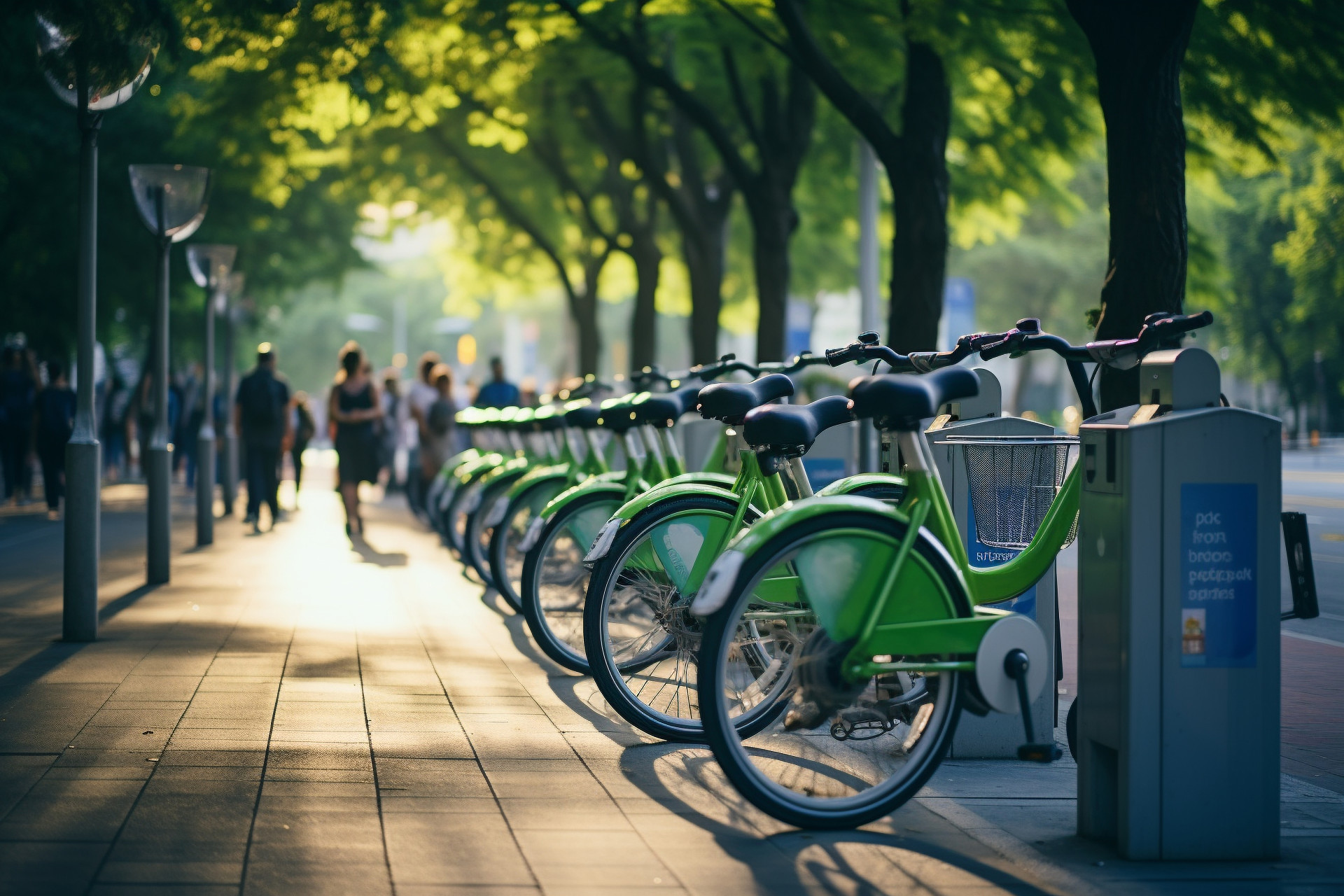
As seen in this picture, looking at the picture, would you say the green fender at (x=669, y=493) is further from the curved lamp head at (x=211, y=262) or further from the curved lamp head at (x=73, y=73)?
the curved lamp head at (x=211, y=262)

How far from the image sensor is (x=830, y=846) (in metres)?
4.70

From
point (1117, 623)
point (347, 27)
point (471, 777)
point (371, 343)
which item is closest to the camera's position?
point (1117, 623)

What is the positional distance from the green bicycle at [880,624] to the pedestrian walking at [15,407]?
1643 centimetres

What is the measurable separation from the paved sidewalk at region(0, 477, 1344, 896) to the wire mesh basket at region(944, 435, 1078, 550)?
0.84 m

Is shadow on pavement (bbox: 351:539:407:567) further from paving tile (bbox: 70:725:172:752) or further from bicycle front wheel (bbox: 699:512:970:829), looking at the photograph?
bicycle front wheel (bbox: 699:512:970:829)

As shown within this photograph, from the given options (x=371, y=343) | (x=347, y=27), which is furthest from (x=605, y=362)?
(x=347, y=27)

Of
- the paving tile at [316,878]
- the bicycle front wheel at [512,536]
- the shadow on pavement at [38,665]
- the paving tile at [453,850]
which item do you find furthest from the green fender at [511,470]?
the paving tile at [316,878]

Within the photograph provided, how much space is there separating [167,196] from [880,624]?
835 centimetres

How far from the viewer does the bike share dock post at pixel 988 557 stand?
591 centimetres

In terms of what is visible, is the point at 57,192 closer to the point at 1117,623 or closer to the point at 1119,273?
the point at 1119,273

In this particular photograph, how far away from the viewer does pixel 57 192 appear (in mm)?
24016

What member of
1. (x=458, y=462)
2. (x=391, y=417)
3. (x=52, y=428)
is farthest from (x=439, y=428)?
(x=391, y=417)

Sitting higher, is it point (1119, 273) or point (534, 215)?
point (534, 215)

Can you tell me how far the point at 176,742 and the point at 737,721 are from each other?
190 cm
